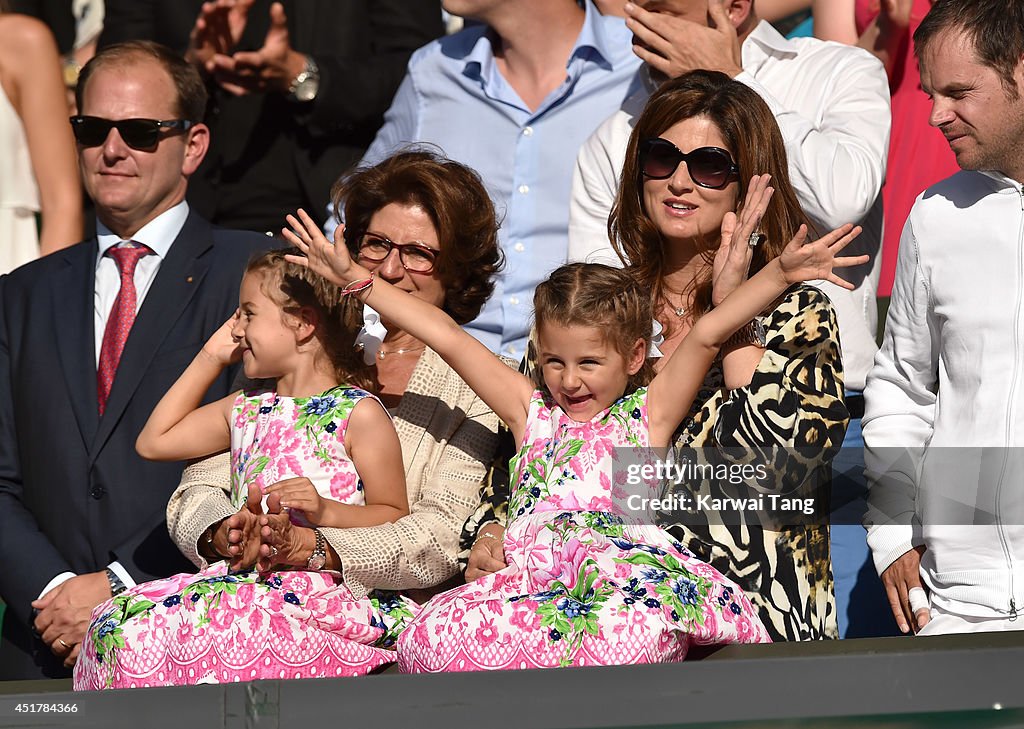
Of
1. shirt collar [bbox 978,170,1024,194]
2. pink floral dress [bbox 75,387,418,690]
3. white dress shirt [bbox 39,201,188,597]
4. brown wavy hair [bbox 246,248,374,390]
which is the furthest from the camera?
white dress shirt [bbox 39,201,188,597]

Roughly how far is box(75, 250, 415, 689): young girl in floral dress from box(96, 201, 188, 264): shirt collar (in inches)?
24.3

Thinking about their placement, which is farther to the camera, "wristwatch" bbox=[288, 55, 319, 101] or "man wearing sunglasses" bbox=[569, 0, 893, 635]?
"wristwatch" bbox=[288, 55, 319, 101]

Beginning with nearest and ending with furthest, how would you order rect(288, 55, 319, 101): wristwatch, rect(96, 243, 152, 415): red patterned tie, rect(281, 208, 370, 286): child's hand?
rect(281, 208, 370, 286): child's hand
rect(96, 243, 152, 415): red patterned tie
rect(288, 55, 319, 101): wristwatch

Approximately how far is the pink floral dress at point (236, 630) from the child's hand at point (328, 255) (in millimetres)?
456

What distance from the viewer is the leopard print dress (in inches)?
134

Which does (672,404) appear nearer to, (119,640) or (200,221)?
(119,640)

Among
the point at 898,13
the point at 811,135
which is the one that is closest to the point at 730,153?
the point at 811,135

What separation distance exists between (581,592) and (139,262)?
189 centimetres

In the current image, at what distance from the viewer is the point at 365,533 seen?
350 centimetres

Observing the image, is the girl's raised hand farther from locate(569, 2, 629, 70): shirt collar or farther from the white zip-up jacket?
locate(569, 2, 629, 70): shirt collar

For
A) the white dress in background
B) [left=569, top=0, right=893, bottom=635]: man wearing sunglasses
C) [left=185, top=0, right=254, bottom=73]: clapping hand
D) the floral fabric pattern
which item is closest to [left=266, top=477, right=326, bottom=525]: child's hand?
the floral fabric pattern

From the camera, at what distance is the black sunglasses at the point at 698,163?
3.68 metres

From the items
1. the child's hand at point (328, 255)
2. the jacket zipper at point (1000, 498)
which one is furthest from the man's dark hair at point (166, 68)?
the jacket zipper at point (1000, 498)

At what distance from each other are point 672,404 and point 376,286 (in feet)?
2.39
